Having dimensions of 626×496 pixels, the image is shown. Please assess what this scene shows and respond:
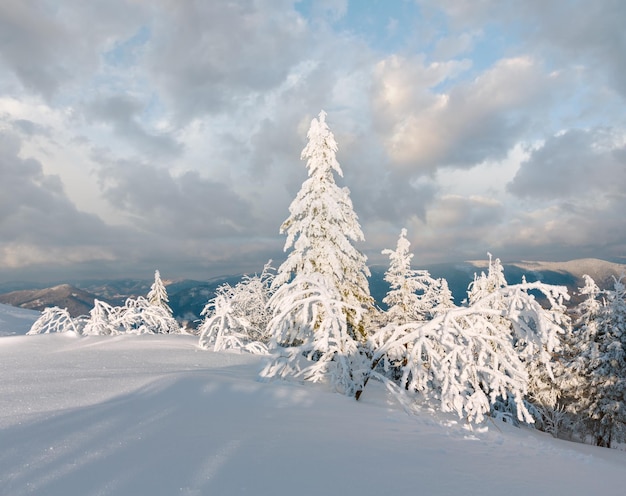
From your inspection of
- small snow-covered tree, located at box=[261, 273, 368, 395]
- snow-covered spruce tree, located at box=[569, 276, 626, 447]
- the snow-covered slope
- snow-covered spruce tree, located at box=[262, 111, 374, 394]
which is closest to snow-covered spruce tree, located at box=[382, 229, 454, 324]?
snow-covered spruce tree, located at box=[262, 111, 374, 394]

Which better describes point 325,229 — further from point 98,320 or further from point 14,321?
point 14,321

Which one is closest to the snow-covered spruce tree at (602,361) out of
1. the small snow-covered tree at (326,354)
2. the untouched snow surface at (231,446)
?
the small snow-covered tree at (326,354)

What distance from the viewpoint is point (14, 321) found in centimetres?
1984

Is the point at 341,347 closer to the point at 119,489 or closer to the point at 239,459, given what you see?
the point at 239,459

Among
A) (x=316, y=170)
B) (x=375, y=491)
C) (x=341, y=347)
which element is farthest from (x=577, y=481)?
(x=316, y=170)

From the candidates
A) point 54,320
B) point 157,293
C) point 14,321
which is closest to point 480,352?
point 54,320

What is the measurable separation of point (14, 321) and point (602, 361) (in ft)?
121

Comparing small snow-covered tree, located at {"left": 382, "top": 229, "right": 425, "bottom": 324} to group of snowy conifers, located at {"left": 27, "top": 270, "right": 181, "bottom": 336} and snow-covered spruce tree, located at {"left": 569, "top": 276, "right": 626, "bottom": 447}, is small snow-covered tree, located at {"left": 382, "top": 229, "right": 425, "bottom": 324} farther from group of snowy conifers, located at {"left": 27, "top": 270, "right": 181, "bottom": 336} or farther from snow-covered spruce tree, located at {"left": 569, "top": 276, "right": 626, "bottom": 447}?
group of snowy conifers, located at {"left": 27, "top": 270, "right": 181, "bottom": 336}

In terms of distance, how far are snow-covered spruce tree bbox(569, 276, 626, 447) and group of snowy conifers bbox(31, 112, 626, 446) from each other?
3.3 inches

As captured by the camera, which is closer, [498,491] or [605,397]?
[498,491]

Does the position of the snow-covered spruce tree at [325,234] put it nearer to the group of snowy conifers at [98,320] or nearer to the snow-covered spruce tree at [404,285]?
the group of snowy conifers at [98,320]

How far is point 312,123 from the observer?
1633 cm

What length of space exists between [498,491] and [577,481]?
1534 mm

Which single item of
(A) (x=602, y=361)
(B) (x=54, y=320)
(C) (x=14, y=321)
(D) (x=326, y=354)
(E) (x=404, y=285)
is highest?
(E) (x=404, y=285)
